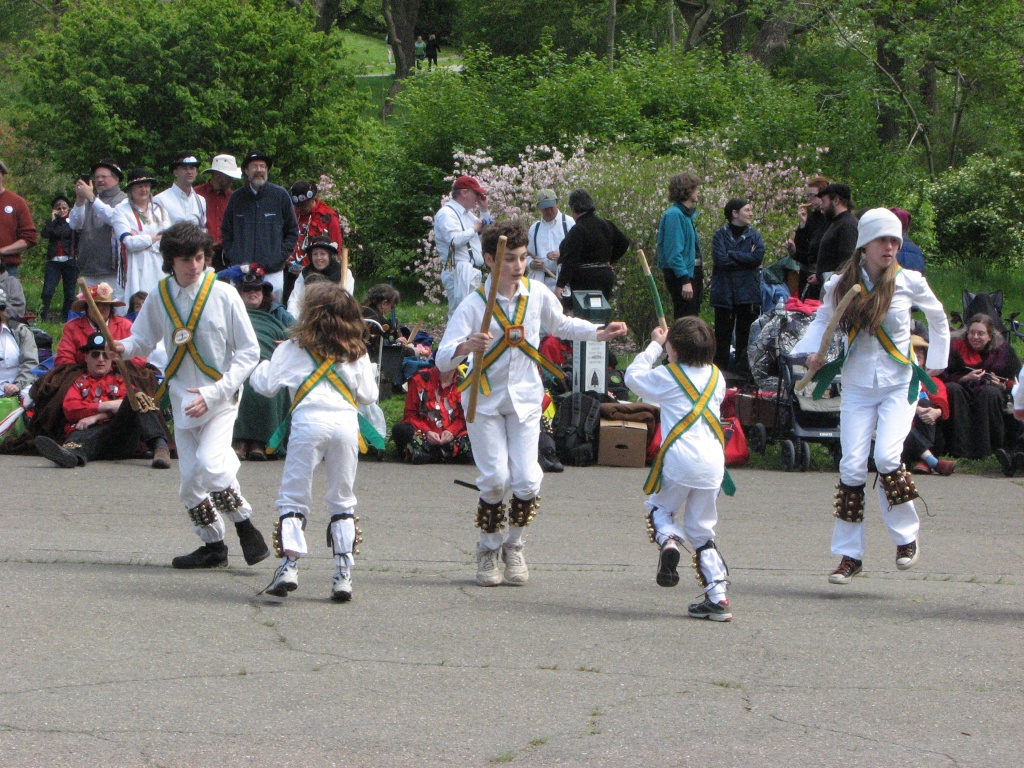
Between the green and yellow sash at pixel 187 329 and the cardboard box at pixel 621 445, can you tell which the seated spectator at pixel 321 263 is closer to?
the cardboard box at pixel 621 445

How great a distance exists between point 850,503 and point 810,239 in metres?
7.06

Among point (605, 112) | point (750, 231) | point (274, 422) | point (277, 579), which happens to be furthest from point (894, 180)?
point (277, 579)

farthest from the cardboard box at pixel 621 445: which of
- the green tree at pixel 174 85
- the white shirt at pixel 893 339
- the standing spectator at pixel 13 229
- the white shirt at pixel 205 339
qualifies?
the green tree at pixel 174 85

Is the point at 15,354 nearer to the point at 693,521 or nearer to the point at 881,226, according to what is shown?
the point at 693,521

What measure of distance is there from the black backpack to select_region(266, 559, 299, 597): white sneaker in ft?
16.9

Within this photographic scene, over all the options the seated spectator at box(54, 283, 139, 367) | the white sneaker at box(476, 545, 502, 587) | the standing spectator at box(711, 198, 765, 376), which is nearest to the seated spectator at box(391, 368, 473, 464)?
the seated spectator at box(54, 283, 139, 367)

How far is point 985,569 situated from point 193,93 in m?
14.2

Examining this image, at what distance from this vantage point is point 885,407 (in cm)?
813

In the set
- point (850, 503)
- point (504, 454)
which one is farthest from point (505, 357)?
point (850, 503)

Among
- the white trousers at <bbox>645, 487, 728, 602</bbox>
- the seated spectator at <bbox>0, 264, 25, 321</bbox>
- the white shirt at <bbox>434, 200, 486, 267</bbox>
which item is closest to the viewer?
the white trousers at <bbox>645, 487, 728, 602</bbox>

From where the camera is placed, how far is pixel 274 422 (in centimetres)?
1213

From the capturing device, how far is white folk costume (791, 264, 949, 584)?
8.07 metres

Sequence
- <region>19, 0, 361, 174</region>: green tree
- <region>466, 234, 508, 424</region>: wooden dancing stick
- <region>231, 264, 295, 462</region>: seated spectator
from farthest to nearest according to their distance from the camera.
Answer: <region>19, 0, 361, 174</region>: green tree → <region>231, 264, 295, 462</region>: seated spectator → <region>466, 234, 508, 424</region>: wooden dancing stick

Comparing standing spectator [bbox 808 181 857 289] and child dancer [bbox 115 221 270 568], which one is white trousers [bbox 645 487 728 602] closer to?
child dancer [bbox 115 221 270 568]
